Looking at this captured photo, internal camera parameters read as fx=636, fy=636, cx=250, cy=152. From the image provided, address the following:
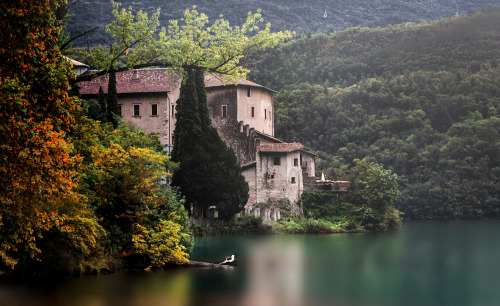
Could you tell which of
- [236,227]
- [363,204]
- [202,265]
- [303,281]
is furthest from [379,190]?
[303,281]

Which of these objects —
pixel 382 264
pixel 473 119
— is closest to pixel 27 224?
pixel 382 264

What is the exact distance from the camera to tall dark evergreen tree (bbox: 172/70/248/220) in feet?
145

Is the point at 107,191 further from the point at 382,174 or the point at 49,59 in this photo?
the point at 382,174

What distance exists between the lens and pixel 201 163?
146ft

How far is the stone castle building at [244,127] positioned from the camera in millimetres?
51031

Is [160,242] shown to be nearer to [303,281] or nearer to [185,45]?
[303,281]

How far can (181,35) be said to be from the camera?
14680 mm

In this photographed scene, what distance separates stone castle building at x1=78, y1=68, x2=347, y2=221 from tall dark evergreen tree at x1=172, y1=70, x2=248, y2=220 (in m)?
4.37

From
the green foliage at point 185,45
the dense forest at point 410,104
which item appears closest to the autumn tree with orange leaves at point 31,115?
the green foliage at point 185,45

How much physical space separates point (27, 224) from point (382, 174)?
40342 mm

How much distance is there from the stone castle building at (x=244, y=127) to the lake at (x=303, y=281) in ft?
52.0

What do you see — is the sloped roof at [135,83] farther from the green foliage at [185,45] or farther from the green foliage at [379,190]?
the green foliage at [185,45]

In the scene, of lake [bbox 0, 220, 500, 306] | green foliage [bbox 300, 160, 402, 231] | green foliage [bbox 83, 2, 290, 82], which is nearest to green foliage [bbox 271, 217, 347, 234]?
green foliage [bbox 300, 160, 402, 231]

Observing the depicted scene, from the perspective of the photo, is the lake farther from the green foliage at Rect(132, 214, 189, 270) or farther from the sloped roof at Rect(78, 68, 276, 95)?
the sloped roof at Rect(78, 68, 276, 95)
